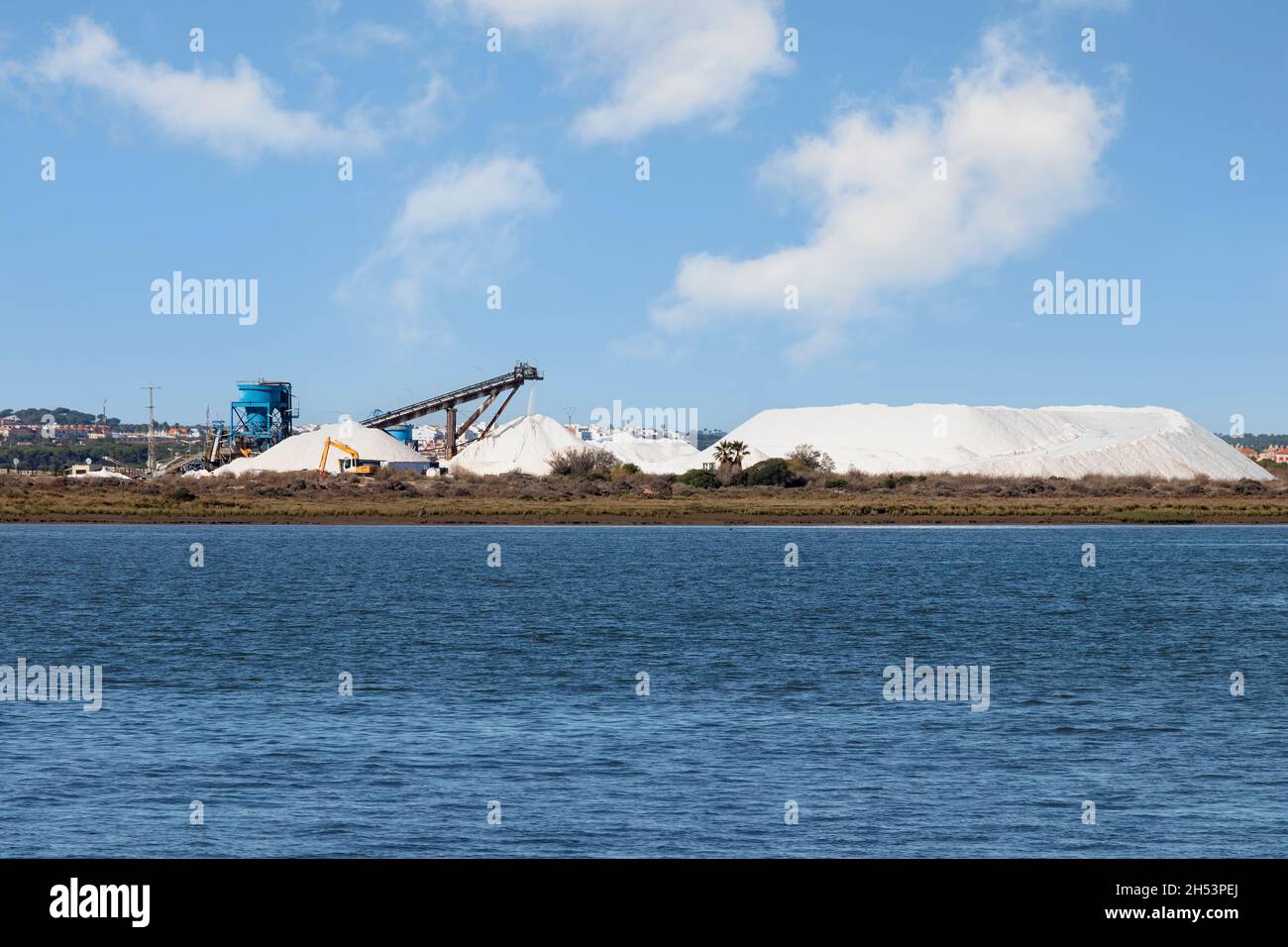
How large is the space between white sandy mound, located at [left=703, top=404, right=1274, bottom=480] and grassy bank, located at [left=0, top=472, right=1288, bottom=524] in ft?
60.0

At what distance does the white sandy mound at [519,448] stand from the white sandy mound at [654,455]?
28.9ft

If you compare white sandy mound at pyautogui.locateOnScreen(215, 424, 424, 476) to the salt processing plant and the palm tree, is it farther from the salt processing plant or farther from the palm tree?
the palm tree

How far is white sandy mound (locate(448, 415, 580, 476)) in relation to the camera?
142 metres

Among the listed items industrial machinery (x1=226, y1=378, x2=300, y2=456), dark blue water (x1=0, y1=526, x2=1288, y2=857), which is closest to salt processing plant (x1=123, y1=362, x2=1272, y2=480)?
industrial machinery (x1=226, y1=378, x2=300, y2=456)

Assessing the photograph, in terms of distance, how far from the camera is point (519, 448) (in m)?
151

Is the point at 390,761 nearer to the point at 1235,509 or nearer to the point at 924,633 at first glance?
the point at 924,633

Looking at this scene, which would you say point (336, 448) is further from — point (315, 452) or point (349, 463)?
point (349, 463)

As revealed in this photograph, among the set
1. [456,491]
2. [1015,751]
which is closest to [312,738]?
[1015,751]

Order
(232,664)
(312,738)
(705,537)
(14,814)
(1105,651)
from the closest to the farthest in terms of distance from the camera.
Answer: (14,814)
(312,738)
(232,664)
(1105,651)
(705,537)

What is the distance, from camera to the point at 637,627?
138 feet

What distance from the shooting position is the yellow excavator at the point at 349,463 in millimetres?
130875
